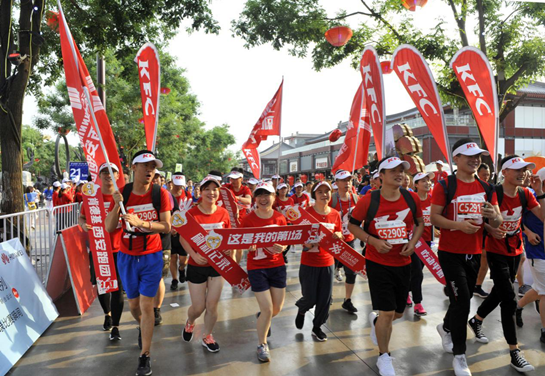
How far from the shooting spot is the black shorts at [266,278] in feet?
14.1

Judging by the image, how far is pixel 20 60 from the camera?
6.93m

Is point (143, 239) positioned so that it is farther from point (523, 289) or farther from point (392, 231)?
point (523, 289)

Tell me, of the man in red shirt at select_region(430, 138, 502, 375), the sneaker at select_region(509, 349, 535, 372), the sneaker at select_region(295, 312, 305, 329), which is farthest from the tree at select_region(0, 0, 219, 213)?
the sneaker at select_region(509, 349, 535, 372)

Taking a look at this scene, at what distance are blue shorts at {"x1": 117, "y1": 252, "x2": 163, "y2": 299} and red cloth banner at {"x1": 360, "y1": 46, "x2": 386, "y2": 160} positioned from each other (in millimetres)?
3701

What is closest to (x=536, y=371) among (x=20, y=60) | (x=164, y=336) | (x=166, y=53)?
(x=164, y=336)

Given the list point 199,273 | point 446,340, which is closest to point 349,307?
point 446,340

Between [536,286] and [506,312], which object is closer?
[506,312]

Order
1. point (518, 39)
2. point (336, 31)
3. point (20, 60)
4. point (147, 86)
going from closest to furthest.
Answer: point (147, 86)
point (20, 60)
point (336, 31)
point (518, 39)

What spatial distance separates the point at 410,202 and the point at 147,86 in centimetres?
420

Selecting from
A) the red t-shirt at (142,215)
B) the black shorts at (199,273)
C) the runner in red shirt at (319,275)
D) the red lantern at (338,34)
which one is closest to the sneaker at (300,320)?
the runner in red shirt at (319,275)

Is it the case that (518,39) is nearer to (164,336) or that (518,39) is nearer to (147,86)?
(147,86)

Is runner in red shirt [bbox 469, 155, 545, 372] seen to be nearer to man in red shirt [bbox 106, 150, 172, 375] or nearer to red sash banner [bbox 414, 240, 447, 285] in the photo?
red sash banner [bbox 414, 240, 447, 285]

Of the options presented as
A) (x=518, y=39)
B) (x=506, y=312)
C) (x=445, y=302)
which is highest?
(x=518, y=39)

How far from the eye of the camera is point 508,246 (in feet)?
13.9
